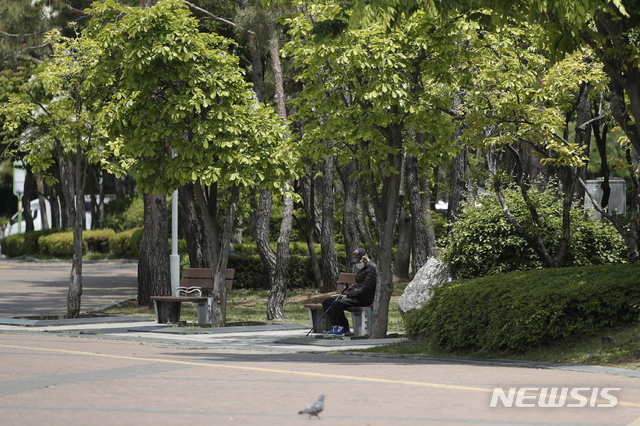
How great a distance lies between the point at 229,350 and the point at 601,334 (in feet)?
17.1

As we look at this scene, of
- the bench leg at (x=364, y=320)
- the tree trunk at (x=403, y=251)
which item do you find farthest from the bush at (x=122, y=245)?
the bench leg at (x=364, y=320)

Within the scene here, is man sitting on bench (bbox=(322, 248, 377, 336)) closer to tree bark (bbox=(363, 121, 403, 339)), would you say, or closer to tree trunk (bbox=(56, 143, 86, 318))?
tree bark (bbox=(363, 121, 403, 339))

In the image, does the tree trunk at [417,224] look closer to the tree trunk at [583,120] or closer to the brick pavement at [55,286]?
the tree trunk at [583,120]

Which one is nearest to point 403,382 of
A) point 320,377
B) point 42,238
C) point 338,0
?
point 320,377

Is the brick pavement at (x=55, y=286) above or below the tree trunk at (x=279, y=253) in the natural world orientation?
below

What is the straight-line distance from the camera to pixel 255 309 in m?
21.6

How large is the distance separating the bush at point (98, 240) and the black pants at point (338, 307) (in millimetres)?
34390

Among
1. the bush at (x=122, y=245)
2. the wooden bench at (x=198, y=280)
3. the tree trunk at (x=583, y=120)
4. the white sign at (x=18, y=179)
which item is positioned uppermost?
the white sign at (x=18, y=179)

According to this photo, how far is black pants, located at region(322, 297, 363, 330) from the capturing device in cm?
1365

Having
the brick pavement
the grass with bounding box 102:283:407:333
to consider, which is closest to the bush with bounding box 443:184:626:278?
the grass with bounding box 102:283:407:333

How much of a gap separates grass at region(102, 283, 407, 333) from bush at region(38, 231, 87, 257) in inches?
816

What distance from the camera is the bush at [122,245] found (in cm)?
4397

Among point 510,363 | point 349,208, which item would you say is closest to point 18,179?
point 349,208

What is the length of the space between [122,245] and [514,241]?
3459 centimetres
